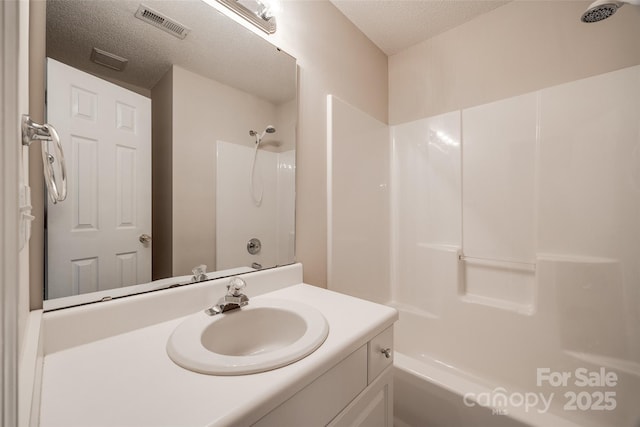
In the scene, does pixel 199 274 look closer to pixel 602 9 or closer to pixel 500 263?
pixel 500 263

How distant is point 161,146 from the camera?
32.5 inches

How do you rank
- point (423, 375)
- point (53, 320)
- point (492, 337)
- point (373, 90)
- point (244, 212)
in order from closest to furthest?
point (53, 320) → point (244, 212) → point (423, 375) → point (492, 337) → point (373, 90)

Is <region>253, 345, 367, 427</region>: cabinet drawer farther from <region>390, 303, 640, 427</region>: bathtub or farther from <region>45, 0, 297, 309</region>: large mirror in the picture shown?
<region>390, 303, 640, 427</region>: bathtub

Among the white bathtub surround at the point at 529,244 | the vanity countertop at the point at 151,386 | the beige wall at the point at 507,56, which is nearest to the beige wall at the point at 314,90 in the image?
the white bathtub surround at the point at 529,244

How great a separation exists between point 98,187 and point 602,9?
1912 mm

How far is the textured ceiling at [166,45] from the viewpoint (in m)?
0.69

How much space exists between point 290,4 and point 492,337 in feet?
6.60

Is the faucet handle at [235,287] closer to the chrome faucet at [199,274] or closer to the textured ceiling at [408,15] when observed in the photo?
the chrome faucet at [199,274]

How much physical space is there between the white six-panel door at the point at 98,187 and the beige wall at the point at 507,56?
164 centimetres

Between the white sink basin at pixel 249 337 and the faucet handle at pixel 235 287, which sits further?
the faucet handle at pixel 235 287

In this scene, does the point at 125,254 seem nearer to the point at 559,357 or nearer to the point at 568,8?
the point at 559,357

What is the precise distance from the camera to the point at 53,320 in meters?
0.61

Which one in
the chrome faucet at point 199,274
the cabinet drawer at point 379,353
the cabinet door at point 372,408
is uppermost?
the chrome faucet at point 199,274

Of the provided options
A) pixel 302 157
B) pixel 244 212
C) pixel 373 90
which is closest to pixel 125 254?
pixel 244 212
